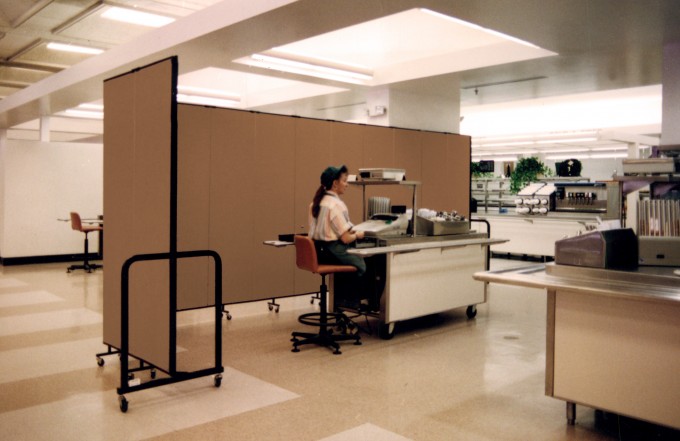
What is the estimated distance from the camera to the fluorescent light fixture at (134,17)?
6406mm

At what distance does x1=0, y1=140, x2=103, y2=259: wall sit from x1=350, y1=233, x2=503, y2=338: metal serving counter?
752 cm

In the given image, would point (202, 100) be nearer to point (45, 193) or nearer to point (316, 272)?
point (45, 193)

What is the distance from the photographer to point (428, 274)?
5.64m

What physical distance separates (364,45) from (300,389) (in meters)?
4.75

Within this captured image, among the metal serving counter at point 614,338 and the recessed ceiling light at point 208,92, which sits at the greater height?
the recessed ceiling light at point 208,92

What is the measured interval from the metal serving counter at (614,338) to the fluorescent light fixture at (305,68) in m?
4.18

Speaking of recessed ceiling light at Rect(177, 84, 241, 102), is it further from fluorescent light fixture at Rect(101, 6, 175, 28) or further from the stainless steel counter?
the stainless steel counter

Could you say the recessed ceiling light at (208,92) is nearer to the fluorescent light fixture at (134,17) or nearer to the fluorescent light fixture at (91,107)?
the fluorescent light fixture at (134,17)

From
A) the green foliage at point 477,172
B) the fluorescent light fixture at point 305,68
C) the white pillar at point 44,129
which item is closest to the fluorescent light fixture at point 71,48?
the fluorescent light fixture at point 305,68

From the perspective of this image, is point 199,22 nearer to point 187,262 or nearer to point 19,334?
point 187,262

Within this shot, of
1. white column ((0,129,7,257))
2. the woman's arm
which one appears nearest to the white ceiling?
white column ((0,129,7,257))

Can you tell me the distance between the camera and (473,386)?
408cm

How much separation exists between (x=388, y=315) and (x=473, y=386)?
1322 mm

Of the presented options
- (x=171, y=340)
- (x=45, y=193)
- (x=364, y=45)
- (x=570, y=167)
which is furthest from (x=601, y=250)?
(x=45, y=193)
